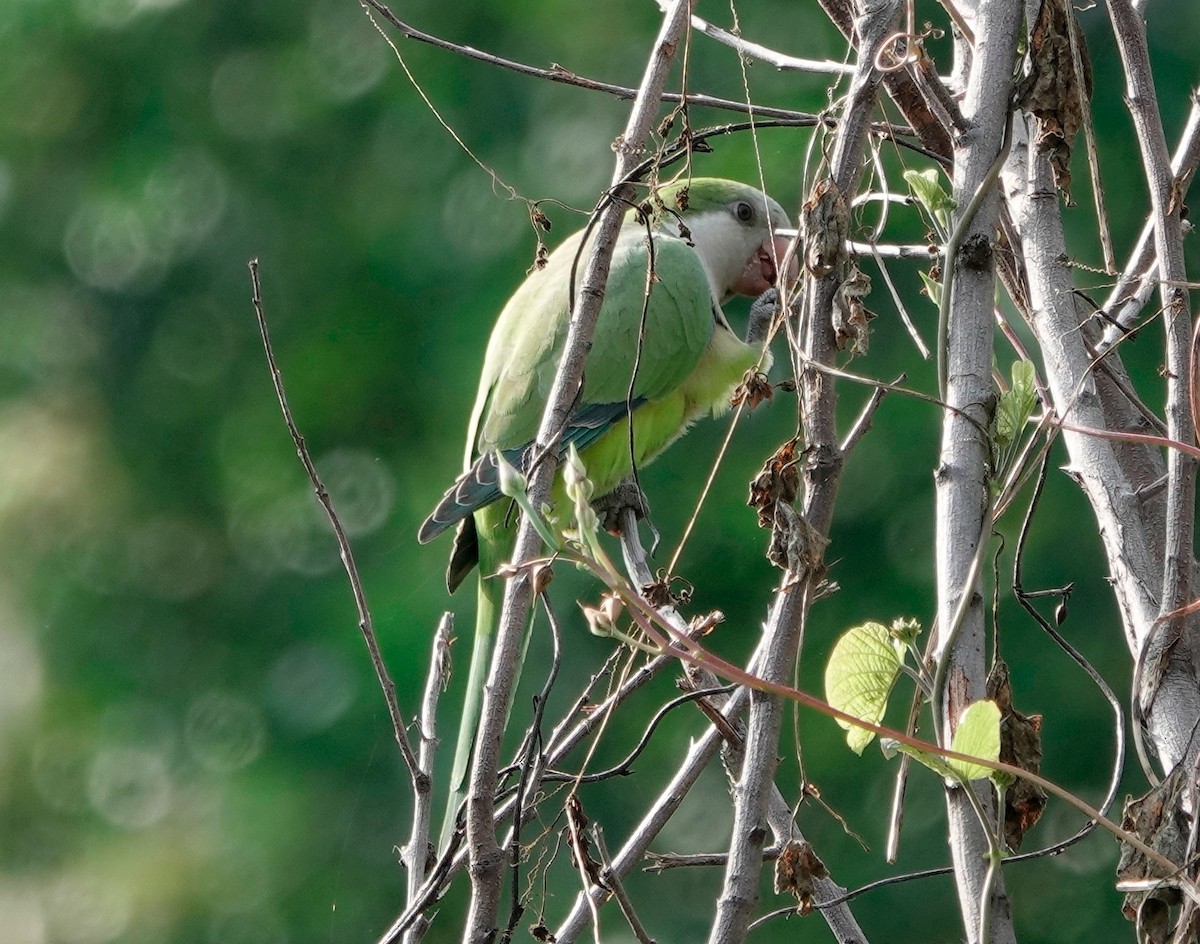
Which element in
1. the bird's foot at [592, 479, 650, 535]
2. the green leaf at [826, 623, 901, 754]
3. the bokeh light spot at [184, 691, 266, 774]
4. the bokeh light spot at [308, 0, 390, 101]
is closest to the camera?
the green leaf at [826, 623, 901, 754]

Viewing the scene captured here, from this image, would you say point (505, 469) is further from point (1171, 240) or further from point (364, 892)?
point (364, 892)

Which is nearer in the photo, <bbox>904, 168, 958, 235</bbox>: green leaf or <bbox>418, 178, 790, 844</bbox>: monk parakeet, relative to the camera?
<bbox>904, 168, 958, 235</bbox>: green leaf

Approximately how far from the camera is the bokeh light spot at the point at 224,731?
13.3 ft

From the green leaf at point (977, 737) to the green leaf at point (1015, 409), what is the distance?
0.16m

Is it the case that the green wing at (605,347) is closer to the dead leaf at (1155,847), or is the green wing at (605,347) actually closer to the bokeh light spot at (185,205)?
the dead leaf at (1155,847)

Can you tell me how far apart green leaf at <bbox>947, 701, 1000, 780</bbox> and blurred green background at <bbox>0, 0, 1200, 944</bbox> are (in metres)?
2.70

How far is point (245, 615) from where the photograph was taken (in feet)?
14.1

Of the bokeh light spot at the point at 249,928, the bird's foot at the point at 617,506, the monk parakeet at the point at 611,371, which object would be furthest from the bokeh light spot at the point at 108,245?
the bird's foot at the point at 617,506

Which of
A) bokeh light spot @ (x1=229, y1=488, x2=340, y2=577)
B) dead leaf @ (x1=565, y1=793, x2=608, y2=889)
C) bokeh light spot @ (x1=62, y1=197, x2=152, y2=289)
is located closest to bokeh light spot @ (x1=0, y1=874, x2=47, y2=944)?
bokeh light spot @ (x1=229, y1=488, x2=340, y2=577)

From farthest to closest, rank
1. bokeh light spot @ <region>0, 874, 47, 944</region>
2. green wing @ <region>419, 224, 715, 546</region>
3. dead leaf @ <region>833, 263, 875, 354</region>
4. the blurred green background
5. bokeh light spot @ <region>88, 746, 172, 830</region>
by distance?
1. bokeh light spot @ <region>0, 874, 47, 944</region>
2. bokeh light spot @ <region>88, 746, 172, 830</region>
3. the blurred green background
4. green wing @ <region>419, 224, 715, 546</region>
5. dead leaf @ <region>833, 263, 875, 354</region>

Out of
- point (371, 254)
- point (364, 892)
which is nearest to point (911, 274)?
point (371, 254)

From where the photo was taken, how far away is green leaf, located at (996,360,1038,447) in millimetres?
755

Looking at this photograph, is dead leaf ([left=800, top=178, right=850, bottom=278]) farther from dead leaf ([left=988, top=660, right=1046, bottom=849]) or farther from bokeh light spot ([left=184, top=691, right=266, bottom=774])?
bokeh light spot ([left=184, top=691, right=266, bottom=774])

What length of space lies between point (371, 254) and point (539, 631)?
165 centimetres
